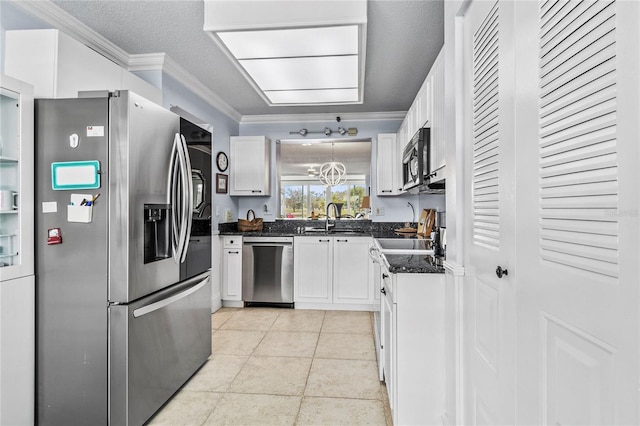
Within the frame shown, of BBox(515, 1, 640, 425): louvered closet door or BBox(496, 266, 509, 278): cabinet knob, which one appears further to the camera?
BBox(496, 266, 509, 278): cabinet knob

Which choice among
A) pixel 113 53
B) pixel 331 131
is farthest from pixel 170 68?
pixel 331 131

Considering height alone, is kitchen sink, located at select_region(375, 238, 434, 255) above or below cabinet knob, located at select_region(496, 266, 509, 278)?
below

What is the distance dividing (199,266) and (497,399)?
200 centimetres

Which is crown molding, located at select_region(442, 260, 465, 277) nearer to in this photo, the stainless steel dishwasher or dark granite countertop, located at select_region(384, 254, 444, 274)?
dark granite countertop, located at select_region(384, 254, 444, 274)

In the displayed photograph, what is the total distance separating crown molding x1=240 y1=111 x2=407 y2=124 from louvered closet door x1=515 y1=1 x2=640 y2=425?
3832mm

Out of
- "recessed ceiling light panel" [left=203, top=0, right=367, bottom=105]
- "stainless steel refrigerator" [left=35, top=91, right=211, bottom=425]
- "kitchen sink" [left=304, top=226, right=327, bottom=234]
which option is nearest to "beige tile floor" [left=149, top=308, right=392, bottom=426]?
"stainless steel refrigerator" [left=35, top=91, right=211, bottom=425]

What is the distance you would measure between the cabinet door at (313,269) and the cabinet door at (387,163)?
1075mm

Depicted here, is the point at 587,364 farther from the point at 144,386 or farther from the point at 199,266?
the point at 199,266

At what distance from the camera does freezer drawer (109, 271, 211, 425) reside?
1799 millimetres

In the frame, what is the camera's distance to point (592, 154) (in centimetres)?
Answer: 75

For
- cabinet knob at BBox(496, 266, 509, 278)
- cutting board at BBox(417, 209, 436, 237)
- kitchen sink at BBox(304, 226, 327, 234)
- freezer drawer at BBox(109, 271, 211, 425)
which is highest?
cutting board at BBox(417, 209, 436, 237)

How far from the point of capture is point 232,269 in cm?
440

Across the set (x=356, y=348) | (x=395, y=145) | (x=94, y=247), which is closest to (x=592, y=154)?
(x=94, y=247)

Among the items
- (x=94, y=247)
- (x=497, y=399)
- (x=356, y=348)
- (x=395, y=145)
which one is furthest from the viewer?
(x=395, y=145)
